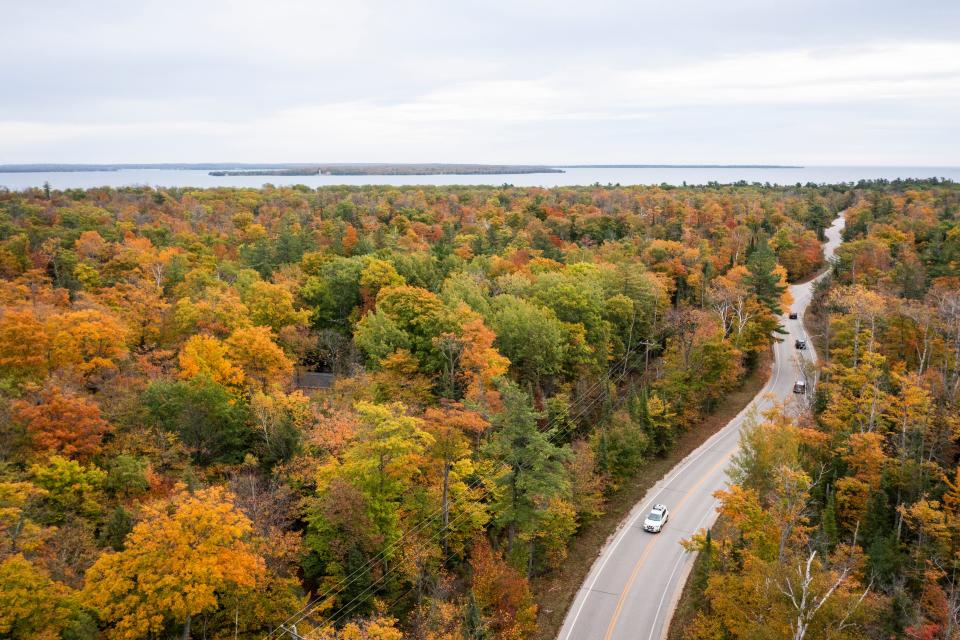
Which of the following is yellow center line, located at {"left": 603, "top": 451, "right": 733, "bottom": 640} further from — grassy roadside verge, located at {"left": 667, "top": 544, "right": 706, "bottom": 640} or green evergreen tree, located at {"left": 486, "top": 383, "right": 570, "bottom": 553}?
green evergreen tree, located at {"left": 486, "top": 383, "right": 570, "bottom": 553}

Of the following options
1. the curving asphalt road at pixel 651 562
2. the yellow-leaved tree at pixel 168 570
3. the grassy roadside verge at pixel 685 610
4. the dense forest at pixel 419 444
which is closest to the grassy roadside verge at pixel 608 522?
the curving asphalt road at pixel 651 562

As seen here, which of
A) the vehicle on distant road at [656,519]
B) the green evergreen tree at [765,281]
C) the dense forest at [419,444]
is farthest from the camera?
the green evergreen tree at [765,281]

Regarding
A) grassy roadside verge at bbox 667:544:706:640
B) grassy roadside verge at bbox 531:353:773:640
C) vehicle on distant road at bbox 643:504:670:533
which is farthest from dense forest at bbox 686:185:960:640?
grassy roadside verge at bbox 531:353:773:640

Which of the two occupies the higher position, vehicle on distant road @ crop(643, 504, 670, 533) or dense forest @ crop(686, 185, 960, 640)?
dense forest @ crop(686, 185, 960, 640)

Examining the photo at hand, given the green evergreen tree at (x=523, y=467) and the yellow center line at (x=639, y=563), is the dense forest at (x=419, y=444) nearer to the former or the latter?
the green evergreen tree at (x=523, y=467)

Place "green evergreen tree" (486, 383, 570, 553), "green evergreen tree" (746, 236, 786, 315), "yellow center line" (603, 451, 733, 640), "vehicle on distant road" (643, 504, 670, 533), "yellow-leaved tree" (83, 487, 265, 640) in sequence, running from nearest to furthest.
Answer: "yellow-leaved tree" (83, 487, 265, 640)
"yellow center line" (603, 451, 733, 640)
"green evergreen tree" (486, 383, 570, 553)
"vehicle on distant road" (643, 504, 670, 533)
"green evergreen tree" (746, 236, 786, 315)

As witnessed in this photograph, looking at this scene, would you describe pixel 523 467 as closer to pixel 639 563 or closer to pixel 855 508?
pixel 639 563

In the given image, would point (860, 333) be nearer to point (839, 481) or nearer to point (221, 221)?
point (839, 481)
